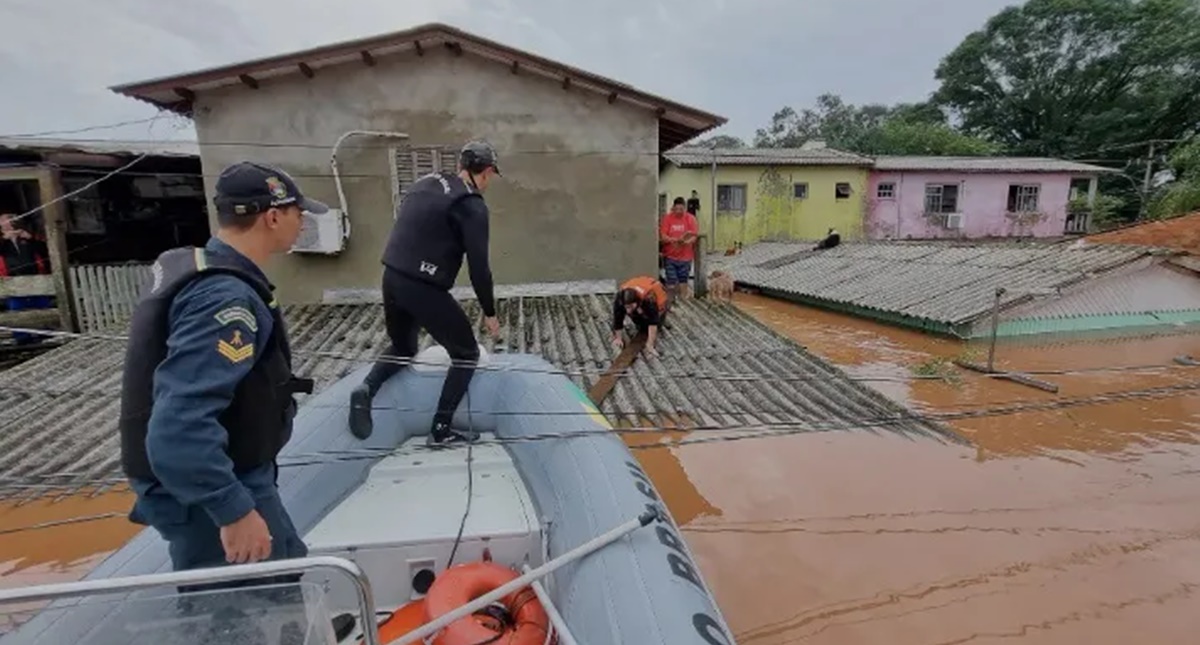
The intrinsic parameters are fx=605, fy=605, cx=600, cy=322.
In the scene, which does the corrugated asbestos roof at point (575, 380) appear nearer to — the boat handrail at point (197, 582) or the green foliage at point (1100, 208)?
the boat handrail at point (197, 582)

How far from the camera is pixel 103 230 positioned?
35.1ft

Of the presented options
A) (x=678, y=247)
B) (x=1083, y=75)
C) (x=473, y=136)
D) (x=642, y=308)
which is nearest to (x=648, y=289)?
(x=642, y=308)

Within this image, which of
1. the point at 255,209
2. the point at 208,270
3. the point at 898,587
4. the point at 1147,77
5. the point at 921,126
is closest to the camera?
the point at 208,270

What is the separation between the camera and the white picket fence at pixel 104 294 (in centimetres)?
844

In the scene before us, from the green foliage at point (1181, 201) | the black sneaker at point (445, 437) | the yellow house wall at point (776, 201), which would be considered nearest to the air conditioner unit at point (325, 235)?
the black sneaker at point (445, 437)

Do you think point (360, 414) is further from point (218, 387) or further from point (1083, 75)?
point (1083, 75)

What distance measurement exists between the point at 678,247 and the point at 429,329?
6.81 meters

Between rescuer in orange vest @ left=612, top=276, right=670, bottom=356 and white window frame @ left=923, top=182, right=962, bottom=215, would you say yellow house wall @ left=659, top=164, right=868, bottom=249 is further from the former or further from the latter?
rescuer in orange vest @ left=612, top=276, right=670, bottom=356

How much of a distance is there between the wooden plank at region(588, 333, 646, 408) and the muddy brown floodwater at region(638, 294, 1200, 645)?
65cm

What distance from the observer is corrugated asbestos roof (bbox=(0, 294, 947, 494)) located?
4.60 meters

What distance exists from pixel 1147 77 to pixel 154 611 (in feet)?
129

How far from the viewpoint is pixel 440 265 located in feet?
10.9

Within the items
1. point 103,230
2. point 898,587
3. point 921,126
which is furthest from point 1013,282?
point 921,126

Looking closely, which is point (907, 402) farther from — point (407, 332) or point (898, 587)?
point (407, 332)
